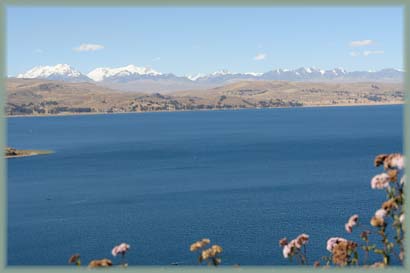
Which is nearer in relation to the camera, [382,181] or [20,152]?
[382,181]

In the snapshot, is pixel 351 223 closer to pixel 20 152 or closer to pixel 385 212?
pixel 385 212

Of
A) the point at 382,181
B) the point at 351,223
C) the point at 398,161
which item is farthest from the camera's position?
the point at 351,223

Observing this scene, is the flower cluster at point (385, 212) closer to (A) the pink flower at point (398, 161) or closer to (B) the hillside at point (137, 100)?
(A) the pink flower at point (398, 161)

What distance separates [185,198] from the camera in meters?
35.4

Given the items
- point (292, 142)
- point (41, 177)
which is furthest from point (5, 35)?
point (292, 142)

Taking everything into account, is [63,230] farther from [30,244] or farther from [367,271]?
[367,271]

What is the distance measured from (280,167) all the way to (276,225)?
2145 cm

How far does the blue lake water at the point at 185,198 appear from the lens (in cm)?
2430

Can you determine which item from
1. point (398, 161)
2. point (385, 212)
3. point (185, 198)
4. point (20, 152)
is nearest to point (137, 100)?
point (20, 152)

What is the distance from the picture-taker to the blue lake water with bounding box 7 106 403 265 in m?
24.3

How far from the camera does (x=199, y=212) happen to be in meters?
30.9

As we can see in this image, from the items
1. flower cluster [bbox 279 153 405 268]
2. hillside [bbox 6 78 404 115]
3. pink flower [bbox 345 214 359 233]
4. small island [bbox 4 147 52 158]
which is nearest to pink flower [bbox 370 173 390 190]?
flower cluster [bbox 279 153 405 268]

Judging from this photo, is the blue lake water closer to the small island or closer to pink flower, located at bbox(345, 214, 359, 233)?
the small island

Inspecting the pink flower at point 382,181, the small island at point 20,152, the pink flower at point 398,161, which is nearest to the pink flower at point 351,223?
the pink flower at point 382,181
